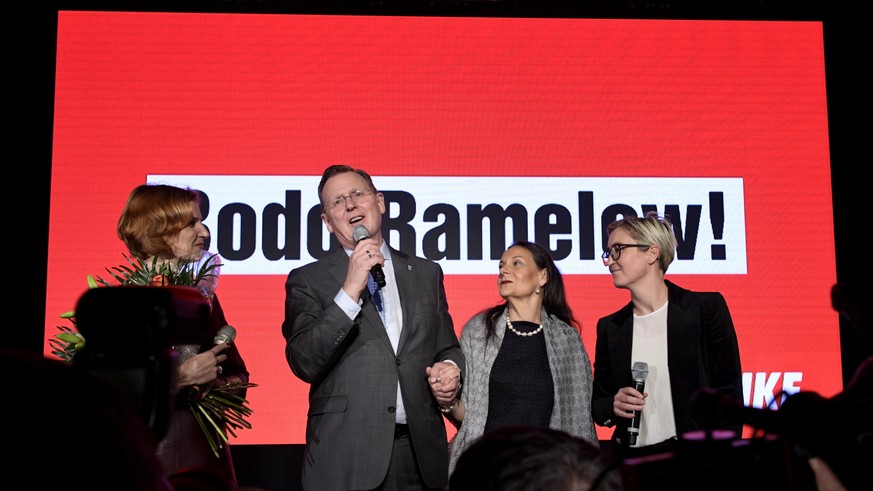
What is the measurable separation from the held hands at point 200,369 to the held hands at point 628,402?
4.85ft

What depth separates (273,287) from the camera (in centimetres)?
405

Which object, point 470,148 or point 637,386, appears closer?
point 637,386

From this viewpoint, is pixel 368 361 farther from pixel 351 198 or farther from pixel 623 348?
pixel 623 348

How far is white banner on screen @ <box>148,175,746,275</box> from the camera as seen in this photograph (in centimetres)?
409

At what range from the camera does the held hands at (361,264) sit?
9.22ft

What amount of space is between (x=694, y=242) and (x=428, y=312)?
5.57 ft

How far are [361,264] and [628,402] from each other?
3.74ft

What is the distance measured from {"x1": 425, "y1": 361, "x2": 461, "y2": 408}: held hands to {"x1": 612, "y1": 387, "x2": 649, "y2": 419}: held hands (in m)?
0.68

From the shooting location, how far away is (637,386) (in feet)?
10.4

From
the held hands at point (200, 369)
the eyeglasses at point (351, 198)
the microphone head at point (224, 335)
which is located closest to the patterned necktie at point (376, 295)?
the eyeglasses at point (351, 198)

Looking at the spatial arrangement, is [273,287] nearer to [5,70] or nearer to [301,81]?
[301,81]

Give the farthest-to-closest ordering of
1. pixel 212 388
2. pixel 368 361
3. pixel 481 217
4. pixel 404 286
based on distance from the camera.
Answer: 1. pixel 481 217
2. pixel 404 286
3. pixel 368 361
4. pixel 212 388

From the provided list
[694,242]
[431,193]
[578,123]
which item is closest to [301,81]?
[431,193]

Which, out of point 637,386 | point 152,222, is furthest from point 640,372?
point 152,222
